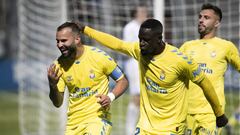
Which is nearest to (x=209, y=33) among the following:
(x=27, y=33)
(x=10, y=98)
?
(x=27, y=33)

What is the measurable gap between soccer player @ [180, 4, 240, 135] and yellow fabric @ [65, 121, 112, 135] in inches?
44.5

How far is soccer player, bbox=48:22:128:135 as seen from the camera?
8234mm

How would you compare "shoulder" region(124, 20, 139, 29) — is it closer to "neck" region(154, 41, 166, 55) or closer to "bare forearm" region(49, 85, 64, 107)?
"bare forearm" region(49, 85, 64, 107)

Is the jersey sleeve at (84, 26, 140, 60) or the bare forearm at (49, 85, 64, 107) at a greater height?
the jersey sleeve at (84, 26, 140, 60)

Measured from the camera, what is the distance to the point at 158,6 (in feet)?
35.2

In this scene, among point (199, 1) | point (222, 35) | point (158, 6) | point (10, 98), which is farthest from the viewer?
point (10, 98)

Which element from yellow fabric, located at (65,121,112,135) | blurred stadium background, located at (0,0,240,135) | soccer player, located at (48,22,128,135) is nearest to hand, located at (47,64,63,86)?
soccer player, located at (48,22,128,135)

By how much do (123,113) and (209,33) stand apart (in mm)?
6497

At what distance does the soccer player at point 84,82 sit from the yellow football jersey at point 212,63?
101cm

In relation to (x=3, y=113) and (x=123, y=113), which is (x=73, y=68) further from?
(x=3, y=113)

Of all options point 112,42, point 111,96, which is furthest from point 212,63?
point 111,96

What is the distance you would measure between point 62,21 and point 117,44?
13.8 feet

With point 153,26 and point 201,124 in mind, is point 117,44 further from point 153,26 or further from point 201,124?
point 201,124

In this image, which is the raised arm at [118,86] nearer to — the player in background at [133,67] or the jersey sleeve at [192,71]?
the jersey sleeve at [192,71]
